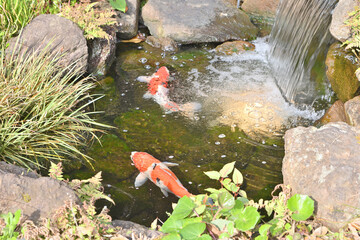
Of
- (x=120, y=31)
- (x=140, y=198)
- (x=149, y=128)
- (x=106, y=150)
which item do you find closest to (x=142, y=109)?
(x=149, y=128)

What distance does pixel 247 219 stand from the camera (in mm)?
2639

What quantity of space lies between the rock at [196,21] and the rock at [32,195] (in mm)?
4613

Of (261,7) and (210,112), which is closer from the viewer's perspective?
(210,112)

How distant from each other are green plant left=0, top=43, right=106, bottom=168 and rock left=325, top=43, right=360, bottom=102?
2.87 m

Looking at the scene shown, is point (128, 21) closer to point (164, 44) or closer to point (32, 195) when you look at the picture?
point (164, 44)

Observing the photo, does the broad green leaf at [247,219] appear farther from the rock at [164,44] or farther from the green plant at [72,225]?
the rock at [164,44]

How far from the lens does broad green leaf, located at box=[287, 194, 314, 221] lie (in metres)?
2.83

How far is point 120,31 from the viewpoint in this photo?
6.88 m

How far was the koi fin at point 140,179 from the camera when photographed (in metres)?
3.97

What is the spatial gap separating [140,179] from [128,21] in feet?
12.4

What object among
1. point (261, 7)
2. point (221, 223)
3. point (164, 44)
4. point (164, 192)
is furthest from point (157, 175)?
point (261, 7)

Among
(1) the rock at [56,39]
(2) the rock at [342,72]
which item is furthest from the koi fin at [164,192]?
(2) the rock at [342,72]

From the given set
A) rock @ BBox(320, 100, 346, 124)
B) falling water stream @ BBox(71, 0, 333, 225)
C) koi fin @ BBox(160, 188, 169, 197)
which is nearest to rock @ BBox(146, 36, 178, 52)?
falling water stream @ BBox(71, 0, 333, 225)

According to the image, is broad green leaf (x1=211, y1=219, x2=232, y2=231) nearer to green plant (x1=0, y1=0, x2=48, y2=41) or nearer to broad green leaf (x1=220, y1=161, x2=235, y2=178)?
broad green leaf (x1=220, y1=161, x2=235, y2=178)
